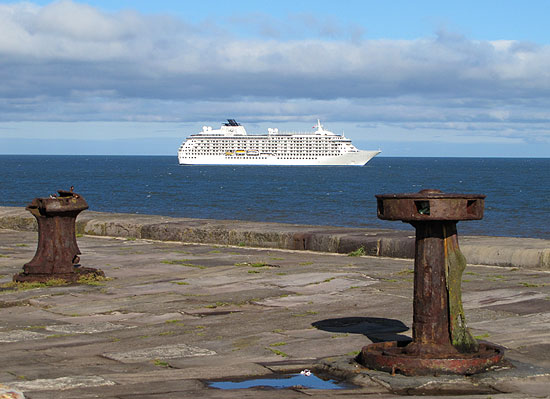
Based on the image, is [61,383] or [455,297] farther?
[455,297]

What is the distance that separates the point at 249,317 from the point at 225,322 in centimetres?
24

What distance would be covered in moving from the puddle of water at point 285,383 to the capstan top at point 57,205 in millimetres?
3881

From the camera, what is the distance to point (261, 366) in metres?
4.36

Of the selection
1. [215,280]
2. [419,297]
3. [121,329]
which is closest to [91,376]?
[121,329]

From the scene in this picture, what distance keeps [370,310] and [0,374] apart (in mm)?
2771

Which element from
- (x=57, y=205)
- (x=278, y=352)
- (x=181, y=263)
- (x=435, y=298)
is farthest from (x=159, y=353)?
(x=181, y=263)

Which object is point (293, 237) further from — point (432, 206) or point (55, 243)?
point (432, 206)

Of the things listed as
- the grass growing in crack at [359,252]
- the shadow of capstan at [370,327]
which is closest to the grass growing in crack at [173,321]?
the shadow of capstan at [370,327]

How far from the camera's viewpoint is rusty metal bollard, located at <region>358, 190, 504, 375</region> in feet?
13.6

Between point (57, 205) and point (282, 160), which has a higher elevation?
point (282, 160)

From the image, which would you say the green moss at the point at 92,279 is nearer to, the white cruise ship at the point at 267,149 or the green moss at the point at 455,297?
the green moss at the point at 455,297

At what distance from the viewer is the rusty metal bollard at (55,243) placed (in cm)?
751

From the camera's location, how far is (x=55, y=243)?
766 centimetres

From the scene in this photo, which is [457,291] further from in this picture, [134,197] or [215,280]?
[134,197]
